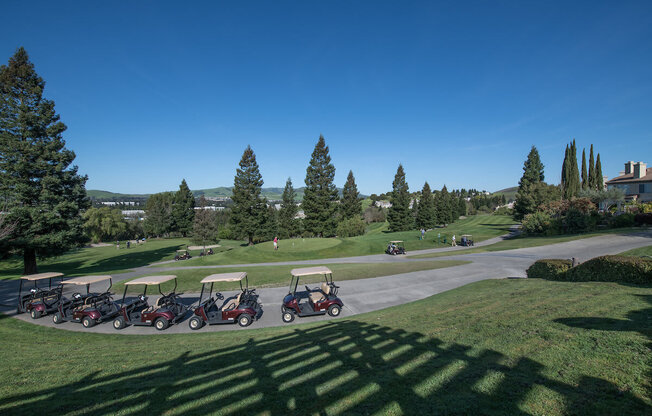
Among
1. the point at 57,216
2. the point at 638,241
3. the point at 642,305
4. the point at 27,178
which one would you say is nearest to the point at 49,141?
the point at 27,178

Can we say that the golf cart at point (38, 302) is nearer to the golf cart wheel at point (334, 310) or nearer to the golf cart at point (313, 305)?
the golf cart at point (313, 305)

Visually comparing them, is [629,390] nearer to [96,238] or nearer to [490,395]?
[490,395]

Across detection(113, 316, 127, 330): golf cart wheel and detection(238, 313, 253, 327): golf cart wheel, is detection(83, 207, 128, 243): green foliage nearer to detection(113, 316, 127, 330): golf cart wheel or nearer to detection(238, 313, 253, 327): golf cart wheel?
detection(113, 316, 127, 330): golf cart wheel

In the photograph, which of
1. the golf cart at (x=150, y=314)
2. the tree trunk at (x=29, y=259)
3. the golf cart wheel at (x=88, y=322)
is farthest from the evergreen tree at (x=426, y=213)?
the golf cart wheel at (x=88, y=322)

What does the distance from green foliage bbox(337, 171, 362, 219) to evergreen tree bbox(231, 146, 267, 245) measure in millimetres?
21490

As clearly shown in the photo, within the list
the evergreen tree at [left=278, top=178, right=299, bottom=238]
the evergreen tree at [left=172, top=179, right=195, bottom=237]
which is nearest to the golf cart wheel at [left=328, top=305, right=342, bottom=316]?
the evergreen tree at [left=278, top=178, right=299, bottom=238]

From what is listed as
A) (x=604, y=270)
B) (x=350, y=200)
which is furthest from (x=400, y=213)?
(x=604, y=270)

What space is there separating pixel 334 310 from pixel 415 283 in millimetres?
7266

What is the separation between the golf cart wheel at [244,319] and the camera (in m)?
12.0

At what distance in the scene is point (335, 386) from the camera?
5.09 m

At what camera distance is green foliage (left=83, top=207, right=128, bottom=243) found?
5819 cm

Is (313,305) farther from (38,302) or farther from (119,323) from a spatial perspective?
(38,302)

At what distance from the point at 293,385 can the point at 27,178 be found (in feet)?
100

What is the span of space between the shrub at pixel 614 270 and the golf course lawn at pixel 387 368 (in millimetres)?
1841
